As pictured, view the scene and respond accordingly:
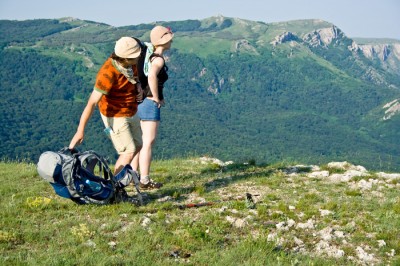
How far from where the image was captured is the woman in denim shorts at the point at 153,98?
842cm

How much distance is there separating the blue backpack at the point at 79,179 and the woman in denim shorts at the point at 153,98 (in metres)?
1.17

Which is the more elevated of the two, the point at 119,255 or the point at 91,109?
the point at 91,109

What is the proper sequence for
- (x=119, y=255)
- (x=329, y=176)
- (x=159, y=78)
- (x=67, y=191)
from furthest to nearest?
(x=329, y=176), (x=159, y=78), (x=67, y=191), (x=119, y=255)

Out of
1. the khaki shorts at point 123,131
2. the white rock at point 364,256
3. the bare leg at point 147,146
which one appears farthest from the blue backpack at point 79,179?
the white rock at point 364,256

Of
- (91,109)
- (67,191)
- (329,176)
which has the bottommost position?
(329,176)

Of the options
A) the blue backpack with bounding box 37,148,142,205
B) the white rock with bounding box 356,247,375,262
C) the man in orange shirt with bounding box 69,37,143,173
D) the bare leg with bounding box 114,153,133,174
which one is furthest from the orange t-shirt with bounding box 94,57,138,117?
the white rock with bounding box 356,247,375,262

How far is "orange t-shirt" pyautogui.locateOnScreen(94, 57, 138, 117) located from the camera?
24.9ft

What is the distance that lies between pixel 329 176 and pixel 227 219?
4.74 metres

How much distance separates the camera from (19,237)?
5898 mm

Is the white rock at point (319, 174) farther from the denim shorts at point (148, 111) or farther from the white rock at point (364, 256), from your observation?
the white rock at point (364, 256)

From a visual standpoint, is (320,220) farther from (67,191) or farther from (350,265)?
(67,191)

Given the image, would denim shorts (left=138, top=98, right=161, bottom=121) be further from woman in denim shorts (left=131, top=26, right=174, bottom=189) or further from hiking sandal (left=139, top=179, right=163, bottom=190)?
hiking sandal (left=139, top=179, right=163, bottom=190)

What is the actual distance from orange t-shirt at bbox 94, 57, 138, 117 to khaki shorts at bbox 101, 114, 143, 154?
96 mm

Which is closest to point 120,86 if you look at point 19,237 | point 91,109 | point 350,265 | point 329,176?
point 91,109
